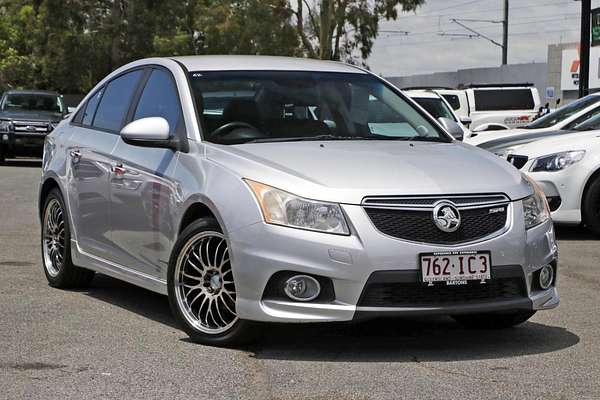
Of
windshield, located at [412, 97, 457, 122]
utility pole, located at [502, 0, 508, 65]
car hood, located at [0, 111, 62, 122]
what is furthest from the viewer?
utility pole, located at [502, 0, 508, 65]

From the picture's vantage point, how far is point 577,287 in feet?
28.6

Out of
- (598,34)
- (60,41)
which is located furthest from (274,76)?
(60,41)

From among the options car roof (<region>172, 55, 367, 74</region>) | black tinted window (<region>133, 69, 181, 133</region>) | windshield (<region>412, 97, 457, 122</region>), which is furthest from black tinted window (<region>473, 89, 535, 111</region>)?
black tinted window (<region>133, 69, 181, 133</region>)

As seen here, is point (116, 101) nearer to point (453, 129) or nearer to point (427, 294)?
point (453, 129)

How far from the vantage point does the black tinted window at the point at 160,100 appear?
23.4 ft

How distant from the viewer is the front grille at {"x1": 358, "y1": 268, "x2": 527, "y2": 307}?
590cm

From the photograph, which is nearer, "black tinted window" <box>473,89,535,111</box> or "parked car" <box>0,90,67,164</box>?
"parked car" <box>0,90,67,164</box>

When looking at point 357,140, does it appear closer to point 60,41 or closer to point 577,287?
point 577,287

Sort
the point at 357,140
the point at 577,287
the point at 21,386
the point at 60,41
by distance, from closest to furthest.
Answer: the point at 21,386 < the point at 357,140 < the point at 577,287 < the point at 60,41

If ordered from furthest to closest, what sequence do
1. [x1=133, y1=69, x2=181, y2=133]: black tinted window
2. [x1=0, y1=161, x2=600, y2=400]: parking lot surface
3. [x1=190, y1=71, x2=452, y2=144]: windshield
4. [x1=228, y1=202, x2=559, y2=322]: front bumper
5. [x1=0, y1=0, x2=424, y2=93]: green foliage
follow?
[x1=0, y1=0, x2=424, y2=93]: green foliage → [x1=133, y1=69, x2=181, y2=133]: black tinted window → [x1=190, y1=71, x2=452, y2=144]: windshield → [x1=228, y1=202, x2=559, y2=322]: front bumper → [x1=0, y1=161, x2=600, y2=400]: parking lot surface

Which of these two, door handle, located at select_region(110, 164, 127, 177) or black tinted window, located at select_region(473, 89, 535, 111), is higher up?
door handle, located at select_region(110, 164, 127, 177)

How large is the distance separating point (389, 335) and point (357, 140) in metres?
1.11

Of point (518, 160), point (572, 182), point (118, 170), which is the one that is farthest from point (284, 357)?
point (518, 160)

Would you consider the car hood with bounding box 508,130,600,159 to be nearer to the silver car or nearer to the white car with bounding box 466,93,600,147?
the white car with bounding box 466,93,600,147
